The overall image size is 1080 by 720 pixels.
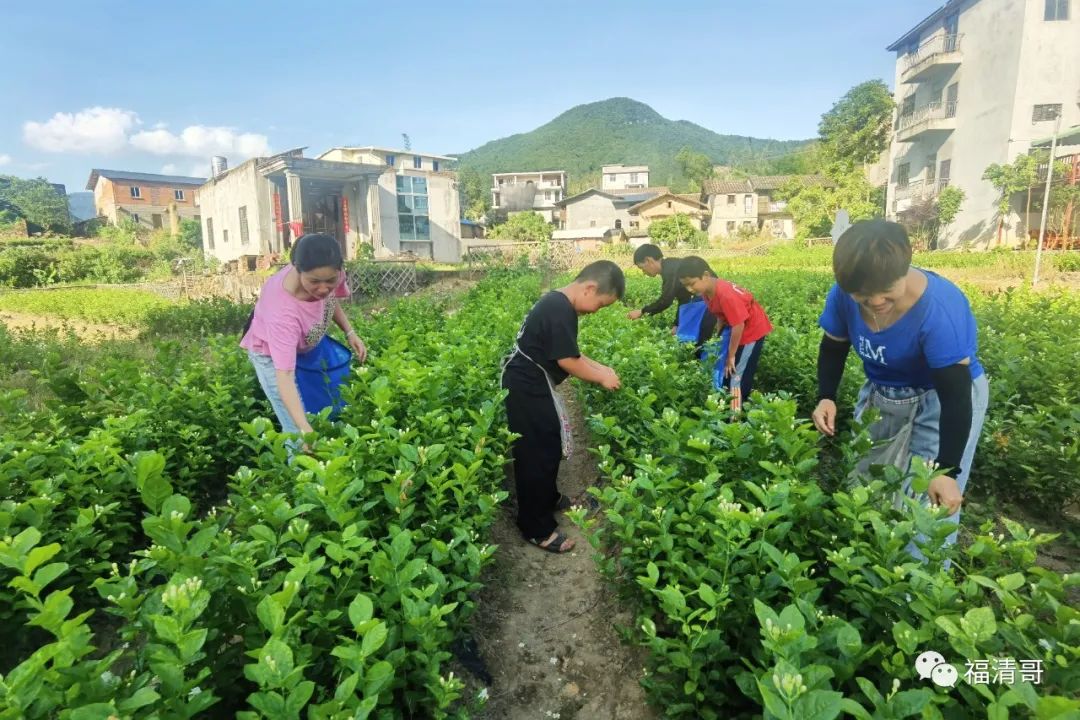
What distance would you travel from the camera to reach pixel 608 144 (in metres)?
140

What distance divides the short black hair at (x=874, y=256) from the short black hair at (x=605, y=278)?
1.54 meters

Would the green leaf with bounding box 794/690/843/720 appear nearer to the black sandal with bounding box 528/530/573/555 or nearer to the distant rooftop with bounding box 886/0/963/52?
the black sandal with bounding box 528/530/573/555

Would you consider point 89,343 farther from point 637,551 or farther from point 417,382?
point 637,551

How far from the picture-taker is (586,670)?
9.13 feet

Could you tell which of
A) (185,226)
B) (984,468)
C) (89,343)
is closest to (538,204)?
(185,226)

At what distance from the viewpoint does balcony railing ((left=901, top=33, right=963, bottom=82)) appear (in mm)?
28234

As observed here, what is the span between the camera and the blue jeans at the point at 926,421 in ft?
8.55

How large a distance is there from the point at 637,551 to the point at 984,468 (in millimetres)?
3218

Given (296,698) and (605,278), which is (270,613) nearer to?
(296,698)

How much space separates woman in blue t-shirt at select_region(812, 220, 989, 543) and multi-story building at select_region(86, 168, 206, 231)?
5286cm

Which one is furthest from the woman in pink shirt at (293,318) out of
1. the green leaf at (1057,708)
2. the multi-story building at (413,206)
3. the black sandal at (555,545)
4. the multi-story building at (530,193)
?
the multi-story building at (530,193)

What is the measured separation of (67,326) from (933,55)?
3559 cm

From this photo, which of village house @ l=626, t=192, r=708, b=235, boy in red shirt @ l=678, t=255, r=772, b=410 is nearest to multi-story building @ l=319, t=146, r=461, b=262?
village house @ l=626, t=192, r=708, b=235

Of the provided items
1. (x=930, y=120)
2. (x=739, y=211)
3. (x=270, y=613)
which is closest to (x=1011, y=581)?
(x=270, y=613)
